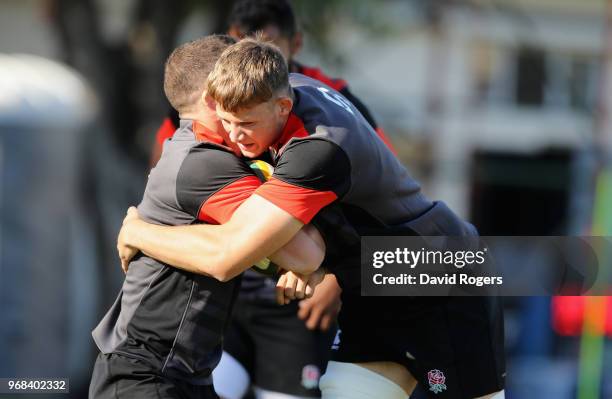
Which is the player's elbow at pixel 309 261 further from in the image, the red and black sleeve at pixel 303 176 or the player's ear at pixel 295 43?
the player's ear at pixel 295 43

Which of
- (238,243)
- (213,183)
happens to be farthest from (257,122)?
(238,243)

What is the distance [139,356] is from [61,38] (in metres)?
6.57

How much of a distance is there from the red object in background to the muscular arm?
18.3ft

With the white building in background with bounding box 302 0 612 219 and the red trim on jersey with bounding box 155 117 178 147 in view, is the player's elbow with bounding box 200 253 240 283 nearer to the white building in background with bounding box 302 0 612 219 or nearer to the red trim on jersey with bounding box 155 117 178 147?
the red trim on jersey with bounding box 155 117 178 147

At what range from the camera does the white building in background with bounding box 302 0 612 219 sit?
15.7 m

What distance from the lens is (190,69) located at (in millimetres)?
3234

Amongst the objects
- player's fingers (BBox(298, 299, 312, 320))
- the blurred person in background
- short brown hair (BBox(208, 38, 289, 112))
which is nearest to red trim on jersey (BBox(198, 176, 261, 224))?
short brown hair (BBox(208, 38, 289, 112))

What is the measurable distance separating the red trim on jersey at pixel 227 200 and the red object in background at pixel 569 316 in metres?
5.70

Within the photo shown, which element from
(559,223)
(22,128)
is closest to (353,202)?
(22,128)

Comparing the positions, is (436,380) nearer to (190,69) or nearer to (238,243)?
(238,243)

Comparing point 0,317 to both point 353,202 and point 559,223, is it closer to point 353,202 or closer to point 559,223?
point 353,202

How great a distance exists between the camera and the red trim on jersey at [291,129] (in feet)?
9.96

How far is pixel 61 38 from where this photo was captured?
914cm

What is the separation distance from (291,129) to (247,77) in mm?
235
